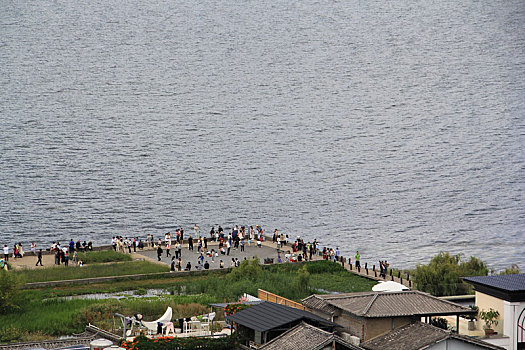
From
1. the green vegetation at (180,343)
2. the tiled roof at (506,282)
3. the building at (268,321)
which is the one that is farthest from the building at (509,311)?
the green vegetation at (180,343)

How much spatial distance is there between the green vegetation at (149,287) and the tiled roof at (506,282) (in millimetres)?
14595

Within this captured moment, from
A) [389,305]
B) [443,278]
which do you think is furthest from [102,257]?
[389,305]

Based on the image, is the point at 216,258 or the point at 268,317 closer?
the point at 268,317

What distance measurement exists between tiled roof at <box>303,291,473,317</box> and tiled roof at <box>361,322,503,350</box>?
0.69 meters

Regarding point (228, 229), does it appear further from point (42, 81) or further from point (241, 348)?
point (42, 81)

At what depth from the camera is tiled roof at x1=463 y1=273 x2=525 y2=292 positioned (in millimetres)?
33144

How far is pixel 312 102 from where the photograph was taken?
167m

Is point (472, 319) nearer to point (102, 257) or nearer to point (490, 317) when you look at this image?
point (490, 317)

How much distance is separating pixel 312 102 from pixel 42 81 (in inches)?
2090

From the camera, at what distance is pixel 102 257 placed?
201 ft

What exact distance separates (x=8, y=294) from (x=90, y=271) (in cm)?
1218

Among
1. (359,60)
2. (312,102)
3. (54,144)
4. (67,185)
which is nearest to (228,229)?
(67,185)

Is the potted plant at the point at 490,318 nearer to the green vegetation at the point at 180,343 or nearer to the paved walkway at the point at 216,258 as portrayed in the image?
the green vegetation at the point at 180,343

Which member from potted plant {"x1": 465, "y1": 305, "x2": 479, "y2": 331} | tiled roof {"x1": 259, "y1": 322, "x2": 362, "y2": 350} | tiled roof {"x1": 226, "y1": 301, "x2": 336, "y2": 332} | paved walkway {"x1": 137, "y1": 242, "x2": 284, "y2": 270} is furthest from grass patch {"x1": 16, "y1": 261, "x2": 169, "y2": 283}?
potted plant {"x1": 465, "y1": 305, "x2": 479, "y2": 331}
